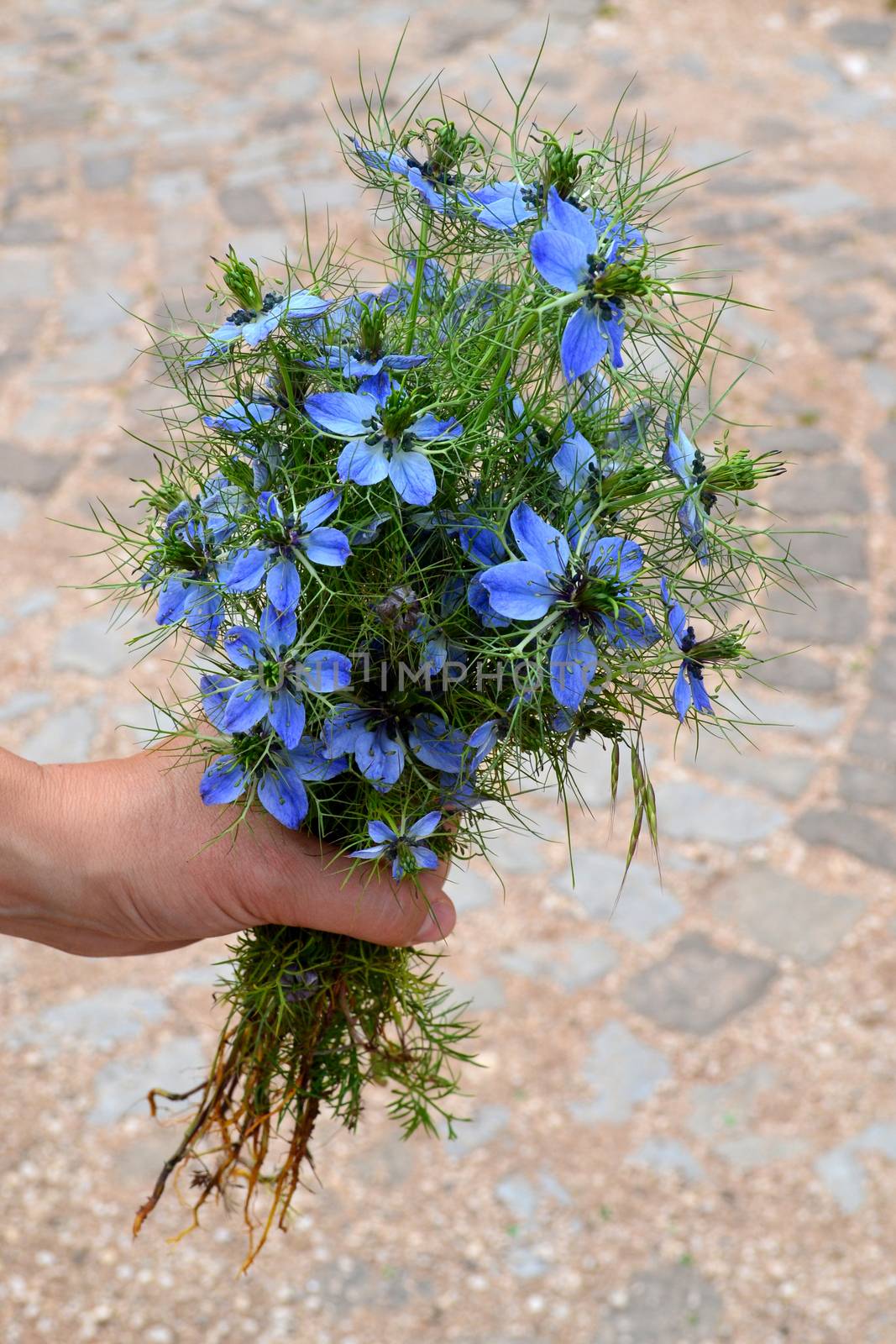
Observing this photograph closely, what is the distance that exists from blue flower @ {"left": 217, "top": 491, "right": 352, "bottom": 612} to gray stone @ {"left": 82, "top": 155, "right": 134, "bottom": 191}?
14.6ft

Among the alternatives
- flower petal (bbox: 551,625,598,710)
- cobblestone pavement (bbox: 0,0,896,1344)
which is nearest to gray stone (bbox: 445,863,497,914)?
cobblestone pavement (bbox: 0,0,896,1344)

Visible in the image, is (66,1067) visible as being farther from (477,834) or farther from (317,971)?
(477,834)

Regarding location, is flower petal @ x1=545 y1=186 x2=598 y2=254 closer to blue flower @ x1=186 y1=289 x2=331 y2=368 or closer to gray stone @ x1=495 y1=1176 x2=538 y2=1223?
blue flower @ x1=186 y1=289 x2=331 y2=368

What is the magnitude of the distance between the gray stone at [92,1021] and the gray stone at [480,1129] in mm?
643

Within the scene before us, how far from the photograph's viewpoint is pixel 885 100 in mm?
5531

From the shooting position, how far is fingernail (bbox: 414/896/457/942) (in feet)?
4.38

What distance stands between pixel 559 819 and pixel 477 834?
1.86 m

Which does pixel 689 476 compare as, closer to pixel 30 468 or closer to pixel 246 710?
pixel 246 710

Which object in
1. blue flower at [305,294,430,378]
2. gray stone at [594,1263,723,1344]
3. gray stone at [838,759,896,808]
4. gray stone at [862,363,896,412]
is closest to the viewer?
blue flower at [305,294,430,378]

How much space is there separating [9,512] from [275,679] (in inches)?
117

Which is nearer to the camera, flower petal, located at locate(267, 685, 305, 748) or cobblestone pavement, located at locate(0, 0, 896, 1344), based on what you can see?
flower petal, located at locate(267, 685, 305, 748)

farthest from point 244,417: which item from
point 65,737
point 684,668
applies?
point 65,737

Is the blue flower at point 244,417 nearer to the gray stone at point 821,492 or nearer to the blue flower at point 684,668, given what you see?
the blue flower at point 684,668

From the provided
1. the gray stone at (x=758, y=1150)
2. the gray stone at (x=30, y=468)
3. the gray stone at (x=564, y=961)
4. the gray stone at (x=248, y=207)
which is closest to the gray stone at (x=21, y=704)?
the gray stone at (x=30, y=468)
